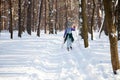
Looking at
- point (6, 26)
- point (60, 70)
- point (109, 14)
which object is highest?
point (109, 14)

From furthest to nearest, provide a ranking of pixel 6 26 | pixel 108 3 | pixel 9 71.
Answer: pixel 6 26 < pixel 9 71 < pixel 108 3

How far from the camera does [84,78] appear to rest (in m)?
10.3

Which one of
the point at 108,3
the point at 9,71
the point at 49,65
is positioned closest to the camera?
the point at 108,3

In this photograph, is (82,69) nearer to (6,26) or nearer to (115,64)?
(115,64)

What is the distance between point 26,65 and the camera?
41.0 feet

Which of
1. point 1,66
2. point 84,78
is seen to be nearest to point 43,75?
point 84,78

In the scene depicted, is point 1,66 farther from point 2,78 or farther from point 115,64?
point 115,64

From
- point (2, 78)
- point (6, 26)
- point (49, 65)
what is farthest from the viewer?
point (6, 26)

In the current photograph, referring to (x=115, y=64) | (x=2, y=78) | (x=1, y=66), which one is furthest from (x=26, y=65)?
(x=115, y=64)

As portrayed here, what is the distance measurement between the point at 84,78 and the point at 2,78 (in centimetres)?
297

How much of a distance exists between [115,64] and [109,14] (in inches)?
73.6

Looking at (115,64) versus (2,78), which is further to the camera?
(115,64)

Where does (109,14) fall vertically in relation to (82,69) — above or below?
above

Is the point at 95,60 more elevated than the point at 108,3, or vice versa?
the point at 108,3
